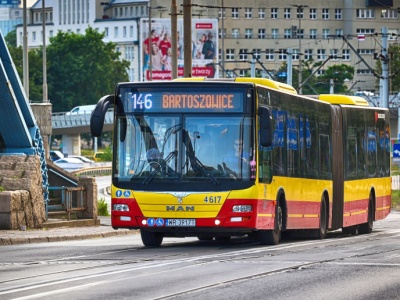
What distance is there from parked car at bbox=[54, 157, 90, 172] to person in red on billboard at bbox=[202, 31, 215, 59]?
13.0 metres

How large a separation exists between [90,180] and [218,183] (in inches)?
558

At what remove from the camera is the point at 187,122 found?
87.6ft

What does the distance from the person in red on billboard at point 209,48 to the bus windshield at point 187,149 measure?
101 metres

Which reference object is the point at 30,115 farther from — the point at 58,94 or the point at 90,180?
the point at 58,94

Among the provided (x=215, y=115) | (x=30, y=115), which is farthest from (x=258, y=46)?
(x=215, y=115)

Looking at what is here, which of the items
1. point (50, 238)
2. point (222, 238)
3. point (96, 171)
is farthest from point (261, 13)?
point (222, 238)

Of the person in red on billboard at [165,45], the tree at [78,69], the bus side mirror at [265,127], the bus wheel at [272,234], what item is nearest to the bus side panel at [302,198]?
the bus wheel at [272,234]

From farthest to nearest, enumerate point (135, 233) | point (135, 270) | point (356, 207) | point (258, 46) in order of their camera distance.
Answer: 1. point (258, 46)
2. point (135, 233)
3. point (356, 207)
4. point (135, 270)

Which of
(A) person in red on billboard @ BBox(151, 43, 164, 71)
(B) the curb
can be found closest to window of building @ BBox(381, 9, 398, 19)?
(A) person in red on billboard @ BBox(151, 43, 164, 71)

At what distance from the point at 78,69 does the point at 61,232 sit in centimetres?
14098

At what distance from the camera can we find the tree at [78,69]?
174238 millimetres

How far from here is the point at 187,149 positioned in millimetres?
26547

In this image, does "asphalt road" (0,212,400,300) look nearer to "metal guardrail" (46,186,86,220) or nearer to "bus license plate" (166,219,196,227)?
"bus license plate" (166,219,196,227)

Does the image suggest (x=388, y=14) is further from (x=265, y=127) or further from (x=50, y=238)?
(x=265, y=127)
